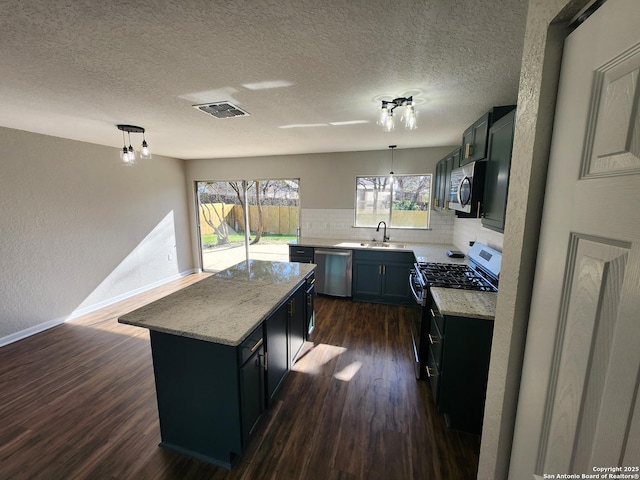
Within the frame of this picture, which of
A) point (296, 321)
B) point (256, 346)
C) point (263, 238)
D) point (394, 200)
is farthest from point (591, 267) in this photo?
point (263, 238)

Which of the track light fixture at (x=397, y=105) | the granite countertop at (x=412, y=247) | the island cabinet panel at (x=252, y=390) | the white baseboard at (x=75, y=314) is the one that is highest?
the track light fixture at (x=397, y=105)

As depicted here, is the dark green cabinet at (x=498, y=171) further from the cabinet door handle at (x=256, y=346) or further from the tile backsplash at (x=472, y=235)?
the cabinet door handle at (x=256, y=346)

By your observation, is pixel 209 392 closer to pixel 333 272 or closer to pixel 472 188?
pixel 472 188

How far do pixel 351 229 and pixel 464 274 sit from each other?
2363 mm

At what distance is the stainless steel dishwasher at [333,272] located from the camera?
13.1 ft

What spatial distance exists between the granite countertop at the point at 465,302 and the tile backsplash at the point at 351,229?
92.7 inches

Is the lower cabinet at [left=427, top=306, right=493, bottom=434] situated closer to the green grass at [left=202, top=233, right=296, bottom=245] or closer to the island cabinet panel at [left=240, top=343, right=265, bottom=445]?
the island cabinet panel at [left=240, top=343, right=265, bottom=445]

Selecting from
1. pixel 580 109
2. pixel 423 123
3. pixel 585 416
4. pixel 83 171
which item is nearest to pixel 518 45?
pixel 580 109

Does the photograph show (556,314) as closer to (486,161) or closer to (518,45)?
(518,45)

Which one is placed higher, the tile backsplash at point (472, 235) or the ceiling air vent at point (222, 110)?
the ceiling air vent at point (222, 110)

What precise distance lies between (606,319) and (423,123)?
2639 mm

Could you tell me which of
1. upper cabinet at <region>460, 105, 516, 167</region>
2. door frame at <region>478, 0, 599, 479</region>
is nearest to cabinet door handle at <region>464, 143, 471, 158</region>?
upper cabinet at <region>460, 105, 516, 167</region>

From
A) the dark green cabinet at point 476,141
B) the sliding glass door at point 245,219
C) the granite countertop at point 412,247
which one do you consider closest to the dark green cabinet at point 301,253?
the granite countertop at point 412,247

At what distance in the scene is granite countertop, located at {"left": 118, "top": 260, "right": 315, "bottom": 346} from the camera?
4.56 feet
